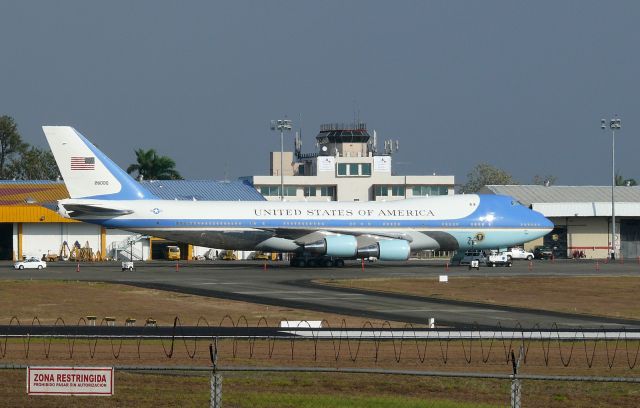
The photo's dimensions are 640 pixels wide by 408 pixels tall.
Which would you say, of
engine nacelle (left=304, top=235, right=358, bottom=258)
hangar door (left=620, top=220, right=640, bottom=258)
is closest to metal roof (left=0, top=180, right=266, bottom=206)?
engine nacelle (left=304, top=235, right=358, bottom=258)

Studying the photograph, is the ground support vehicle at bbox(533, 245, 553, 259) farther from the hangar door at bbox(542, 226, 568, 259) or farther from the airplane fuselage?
the airplane fuselage

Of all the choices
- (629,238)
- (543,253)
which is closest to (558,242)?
(543,253)

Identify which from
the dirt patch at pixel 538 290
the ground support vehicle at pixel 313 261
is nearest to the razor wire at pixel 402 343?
the dirt patch at pixel 538 290

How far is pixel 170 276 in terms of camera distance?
2621 inches

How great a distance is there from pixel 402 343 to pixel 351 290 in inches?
983

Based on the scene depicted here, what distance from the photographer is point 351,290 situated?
55469 millimetres

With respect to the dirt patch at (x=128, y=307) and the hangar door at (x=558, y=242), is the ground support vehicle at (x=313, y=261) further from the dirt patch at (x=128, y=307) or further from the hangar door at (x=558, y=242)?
the hangar door at (x=558, y=242)

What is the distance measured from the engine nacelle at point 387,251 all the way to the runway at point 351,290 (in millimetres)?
1062

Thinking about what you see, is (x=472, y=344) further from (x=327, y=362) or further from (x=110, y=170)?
(x=110, y=170)

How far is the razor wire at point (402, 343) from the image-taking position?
1083 inches

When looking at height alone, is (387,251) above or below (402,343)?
above

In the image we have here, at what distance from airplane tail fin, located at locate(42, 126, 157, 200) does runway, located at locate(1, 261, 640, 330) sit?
5512mm

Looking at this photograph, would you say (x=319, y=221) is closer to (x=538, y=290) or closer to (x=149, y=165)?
(x=538, y=290)

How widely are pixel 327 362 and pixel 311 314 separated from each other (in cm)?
1578
